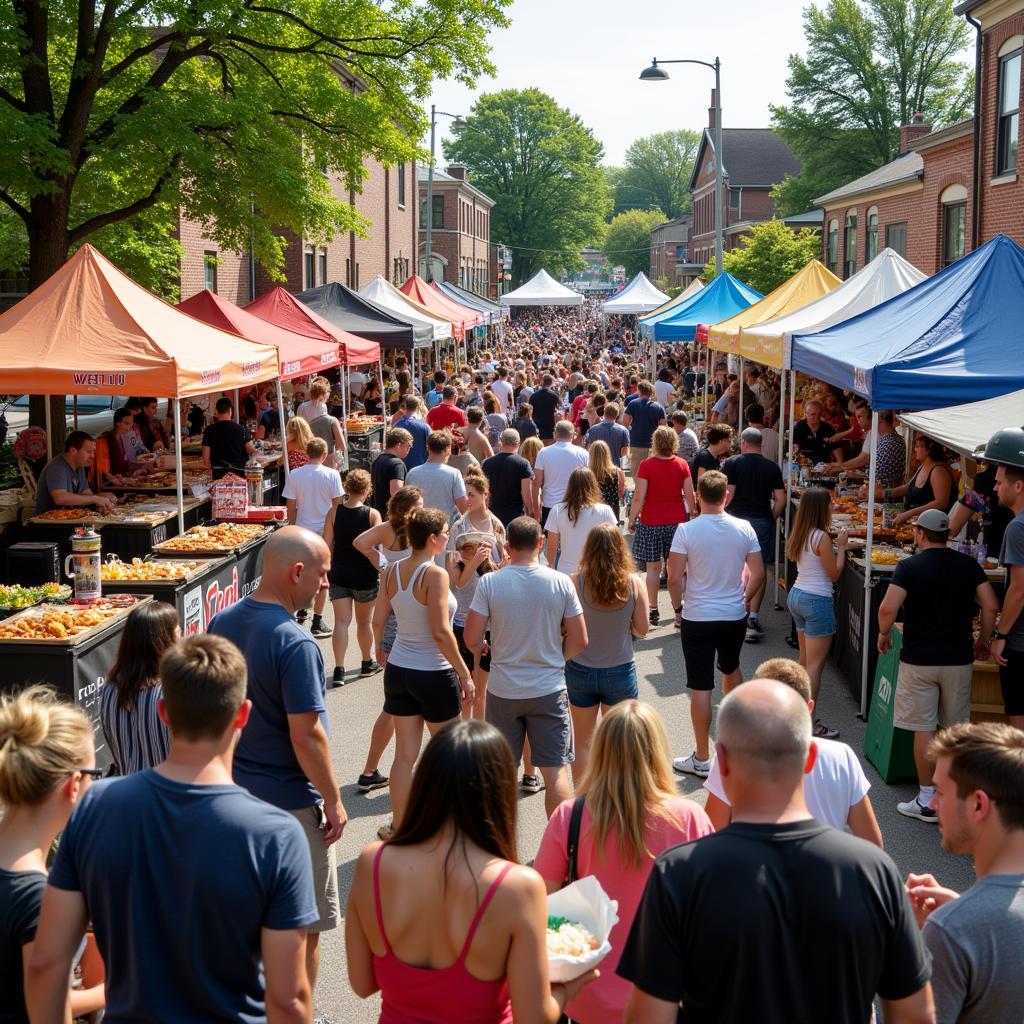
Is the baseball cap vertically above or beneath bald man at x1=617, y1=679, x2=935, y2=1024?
above

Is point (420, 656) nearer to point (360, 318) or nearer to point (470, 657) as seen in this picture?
point (470, 657)

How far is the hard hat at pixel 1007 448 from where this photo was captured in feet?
23.1

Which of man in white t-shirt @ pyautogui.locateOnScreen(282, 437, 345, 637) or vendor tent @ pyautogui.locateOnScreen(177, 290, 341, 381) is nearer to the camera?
man in white t-shirt @ pyautogui.locateOnScreen(282, 437, 345, 637)

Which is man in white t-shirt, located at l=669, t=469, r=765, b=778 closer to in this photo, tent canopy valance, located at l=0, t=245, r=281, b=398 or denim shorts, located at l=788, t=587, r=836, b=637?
denim shorts, located at l=788, t=587, r=836, b=637

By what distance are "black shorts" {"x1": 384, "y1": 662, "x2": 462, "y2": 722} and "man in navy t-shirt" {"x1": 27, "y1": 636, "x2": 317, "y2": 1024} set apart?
3.65 m

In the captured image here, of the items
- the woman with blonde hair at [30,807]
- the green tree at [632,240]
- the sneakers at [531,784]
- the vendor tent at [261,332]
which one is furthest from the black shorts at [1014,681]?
the green tree at [632,240]

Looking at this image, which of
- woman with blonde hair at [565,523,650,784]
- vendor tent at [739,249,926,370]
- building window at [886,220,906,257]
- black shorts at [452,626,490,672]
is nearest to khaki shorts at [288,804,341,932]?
woman with blonde hair at [565,523,650,784]

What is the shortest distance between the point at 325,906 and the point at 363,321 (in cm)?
1712

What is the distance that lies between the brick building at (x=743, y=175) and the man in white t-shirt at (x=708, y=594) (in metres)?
67.3

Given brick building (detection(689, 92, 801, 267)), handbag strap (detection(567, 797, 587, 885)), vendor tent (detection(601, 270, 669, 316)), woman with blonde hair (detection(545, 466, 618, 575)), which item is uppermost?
brick building (detection(689, 92, 801, 267))

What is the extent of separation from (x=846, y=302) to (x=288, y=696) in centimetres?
1077

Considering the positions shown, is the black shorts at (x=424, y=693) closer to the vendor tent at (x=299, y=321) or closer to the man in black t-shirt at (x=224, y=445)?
the man in black t-shirt at (x=224, y=445)

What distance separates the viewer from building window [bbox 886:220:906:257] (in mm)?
36562

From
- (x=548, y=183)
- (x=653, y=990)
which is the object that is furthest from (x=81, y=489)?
(x=548, y=183)
